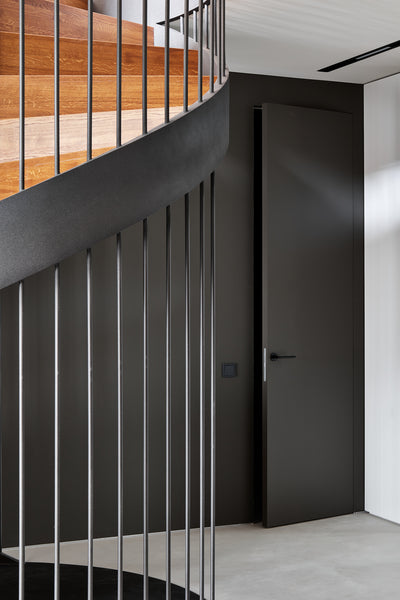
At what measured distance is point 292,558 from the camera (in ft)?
13.1

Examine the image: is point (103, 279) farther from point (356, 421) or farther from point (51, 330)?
point (356, 421)

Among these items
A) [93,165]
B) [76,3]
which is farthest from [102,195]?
[76,3]

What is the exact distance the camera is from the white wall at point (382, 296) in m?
4.69

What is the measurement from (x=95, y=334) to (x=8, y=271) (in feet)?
7.11

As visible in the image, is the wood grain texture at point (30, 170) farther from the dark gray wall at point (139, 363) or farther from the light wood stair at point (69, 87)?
the dark gray wall at point (139, 363)

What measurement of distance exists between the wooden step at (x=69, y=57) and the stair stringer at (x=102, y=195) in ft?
1.76

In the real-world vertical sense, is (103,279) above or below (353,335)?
above

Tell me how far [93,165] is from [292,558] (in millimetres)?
2595

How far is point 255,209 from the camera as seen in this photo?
464 cm

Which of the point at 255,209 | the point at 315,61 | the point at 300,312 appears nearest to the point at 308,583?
the point at 300,312

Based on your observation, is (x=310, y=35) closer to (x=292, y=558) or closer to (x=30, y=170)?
(x=30, y=170)

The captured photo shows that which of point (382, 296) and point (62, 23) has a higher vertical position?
point (62, 23)

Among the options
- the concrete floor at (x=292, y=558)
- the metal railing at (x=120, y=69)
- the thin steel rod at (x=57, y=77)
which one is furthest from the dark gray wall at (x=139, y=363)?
the thin steel rod at (x=57, y=77)

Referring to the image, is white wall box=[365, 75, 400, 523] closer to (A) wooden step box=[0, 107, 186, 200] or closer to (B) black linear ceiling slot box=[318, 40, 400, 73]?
(B) black linear ceiling slot box=[318, 40, 400, 73]
